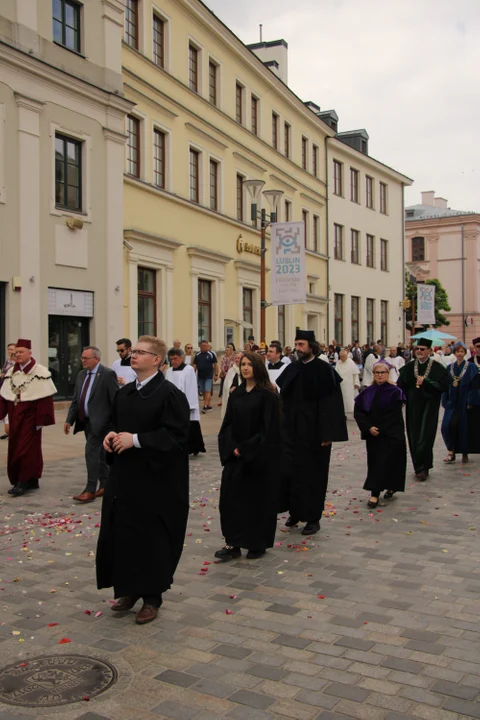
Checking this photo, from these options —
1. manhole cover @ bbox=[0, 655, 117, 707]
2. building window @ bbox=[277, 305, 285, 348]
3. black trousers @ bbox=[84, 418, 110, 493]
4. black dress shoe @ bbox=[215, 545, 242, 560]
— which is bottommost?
manhole cover @ bbox=[0, 655, 117, 707]

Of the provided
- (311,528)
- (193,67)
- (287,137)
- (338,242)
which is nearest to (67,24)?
(193,67)

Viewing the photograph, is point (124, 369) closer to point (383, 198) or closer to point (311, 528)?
point (311, 528)

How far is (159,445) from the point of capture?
4879 mm

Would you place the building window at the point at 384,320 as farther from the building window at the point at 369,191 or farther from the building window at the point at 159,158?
the building window at the point at 159,158

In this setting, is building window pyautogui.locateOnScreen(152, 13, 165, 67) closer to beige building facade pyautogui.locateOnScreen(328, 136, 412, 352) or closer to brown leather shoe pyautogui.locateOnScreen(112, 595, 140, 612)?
beige building facade pyautogui.locateOnScreen(328, 136, 412, 352)

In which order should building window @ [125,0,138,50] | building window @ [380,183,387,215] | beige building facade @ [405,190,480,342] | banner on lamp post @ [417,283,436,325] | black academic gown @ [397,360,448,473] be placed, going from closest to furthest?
black academic gown @ [397,360,448,473]
building window @ [125,0,138,50]
banner on lamp post @ [417,283,436,325]
building window @ [380,183,387,215]
beige building facade @ [405,190,480,342]

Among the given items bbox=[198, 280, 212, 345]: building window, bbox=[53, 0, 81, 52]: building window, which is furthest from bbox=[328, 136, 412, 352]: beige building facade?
bbox=[53, 0, 81, 52]: building window

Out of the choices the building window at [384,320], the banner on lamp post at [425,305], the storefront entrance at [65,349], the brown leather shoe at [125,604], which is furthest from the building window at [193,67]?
the brown leather shoe at [125,604]

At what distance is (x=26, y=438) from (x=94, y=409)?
923mm

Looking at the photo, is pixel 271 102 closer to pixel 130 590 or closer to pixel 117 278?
pixel 117 278

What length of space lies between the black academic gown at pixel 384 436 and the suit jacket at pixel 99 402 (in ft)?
9.46

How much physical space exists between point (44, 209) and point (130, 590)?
14.9 metres

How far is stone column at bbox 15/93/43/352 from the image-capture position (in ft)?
58.0

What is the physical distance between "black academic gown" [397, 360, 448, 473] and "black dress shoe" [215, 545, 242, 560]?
4.58m
